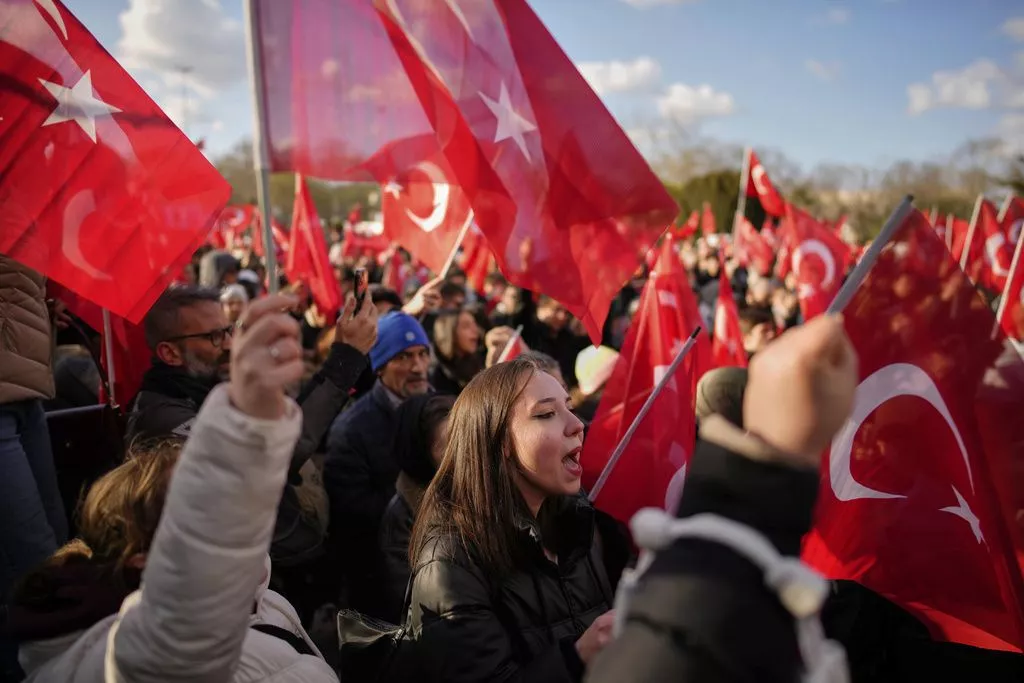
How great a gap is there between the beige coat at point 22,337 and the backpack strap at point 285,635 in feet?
5.51

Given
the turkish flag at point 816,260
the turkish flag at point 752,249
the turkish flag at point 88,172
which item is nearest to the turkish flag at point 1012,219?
the turkish flag at point 816,260

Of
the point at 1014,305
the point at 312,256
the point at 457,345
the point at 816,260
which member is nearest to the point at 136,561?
the point at 457,345

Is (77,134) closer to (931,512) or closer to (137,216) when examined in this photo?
(137,216)

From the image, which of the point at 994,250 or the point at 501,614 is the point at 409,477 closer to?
the point at 501,614

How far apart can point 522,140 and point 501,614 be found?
174cm

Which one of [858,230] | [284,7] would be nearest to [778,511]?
[284,7]

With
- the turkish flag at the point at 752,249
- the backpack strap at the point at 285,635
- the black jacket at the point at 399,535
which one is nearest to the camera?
the backpack strap at the point at 285,635

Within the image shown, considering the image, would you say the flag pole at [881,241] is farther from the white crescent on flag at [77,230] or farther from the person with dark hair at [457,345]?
the person with dark hair at [457,345]

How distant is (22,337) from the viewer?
8.86 ft

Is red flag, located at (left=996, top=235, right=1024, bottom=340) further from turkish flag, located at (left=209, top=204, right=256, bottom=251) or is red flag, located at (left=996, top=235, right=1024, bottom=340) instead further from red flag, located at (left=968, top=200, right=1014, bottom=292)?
turkish flag, located at (left=209, top=204, right=256, bottom=251)

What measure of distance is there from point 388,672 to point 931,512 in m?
1.48

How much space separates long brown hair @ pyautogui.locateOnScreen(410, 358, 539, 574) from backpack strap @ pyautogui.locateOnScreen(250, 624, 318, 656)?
393 mm

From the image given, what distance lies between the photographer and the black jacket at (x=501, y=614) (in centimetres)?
170

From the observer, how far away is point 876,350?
2.14 meters
